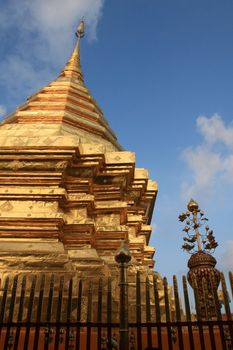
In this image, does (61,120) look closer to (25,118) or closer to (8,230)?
(25,118)

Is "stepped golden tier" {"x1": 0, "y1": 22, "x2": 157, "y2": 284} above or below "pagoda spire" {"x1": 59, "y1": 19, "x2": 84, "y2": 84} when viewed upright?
below

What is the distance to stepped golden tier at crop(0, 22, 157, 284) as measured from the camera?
6848mm

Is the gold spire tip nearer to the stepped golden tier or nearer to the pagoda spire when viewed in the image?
the pagoda spire

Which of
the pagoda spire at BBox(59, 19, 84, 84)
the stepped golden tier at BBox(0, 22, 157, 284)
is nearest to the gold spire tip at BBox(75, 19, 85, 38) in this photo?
the pagoda spire at BBox(59, 19, 84, 84)

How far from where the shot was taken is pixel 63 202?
8414 millimetres

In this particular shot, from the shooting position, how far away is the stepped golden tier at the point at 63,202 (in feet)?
22.5

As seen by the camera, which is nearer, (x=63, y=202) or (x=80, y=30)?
(x=63, y=202)

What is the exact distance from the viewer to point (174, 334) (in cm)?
504

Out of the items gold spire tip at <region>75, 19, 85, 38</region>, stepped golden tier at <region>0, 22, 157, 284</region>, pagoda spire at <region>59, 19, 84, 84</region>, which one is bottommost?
stepped golden tier at <region>0, 22, 157, 284</region>

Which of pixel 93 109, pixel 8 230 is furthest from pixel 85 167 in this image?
pixel 93 109

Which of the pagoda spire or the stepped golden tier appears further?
the pagoda spire

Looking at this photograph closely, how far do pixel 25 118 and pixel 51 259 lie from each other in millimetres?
6136

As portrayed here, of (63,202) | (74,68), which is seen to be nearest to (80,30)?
(74,68)

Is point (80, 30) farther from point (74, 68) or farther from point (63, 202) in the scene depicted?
point (63, 202)
